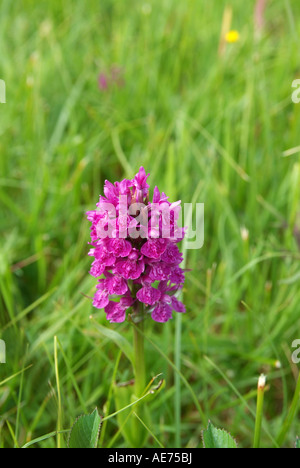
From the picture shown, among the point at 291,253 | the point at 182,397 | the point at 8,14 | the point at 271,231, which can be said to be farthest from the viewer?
the point at 8,14

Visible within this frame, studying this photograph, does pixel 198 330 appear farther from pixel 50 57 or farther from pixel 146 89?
pixel 50 57

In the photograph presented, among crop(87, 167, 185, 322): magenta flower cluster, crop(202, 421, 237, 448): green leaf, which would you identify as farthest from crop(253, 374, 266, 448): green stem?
crop(87, 167, 185, 322): magenta flower cluster

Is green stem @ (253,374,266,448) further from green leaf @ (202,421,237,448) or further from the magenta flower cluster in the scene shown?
the magenta flower cluster

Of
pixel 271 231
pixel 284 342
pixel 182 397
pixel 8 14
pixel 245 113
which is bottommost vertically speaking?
pixel 182 397

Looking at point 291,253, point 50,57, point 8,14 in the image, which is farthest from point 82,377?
point 8,14

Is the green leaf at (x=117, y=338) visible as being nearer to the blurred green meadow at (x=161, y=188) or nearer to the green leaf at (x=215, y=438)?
the blurred green meadow at (x=161, y=188)

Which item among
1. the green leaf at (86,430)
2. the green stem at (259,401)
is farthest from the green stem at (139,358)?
the green stem at (259,401)

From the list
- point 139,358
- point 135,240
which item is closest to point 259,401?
point 139,358
